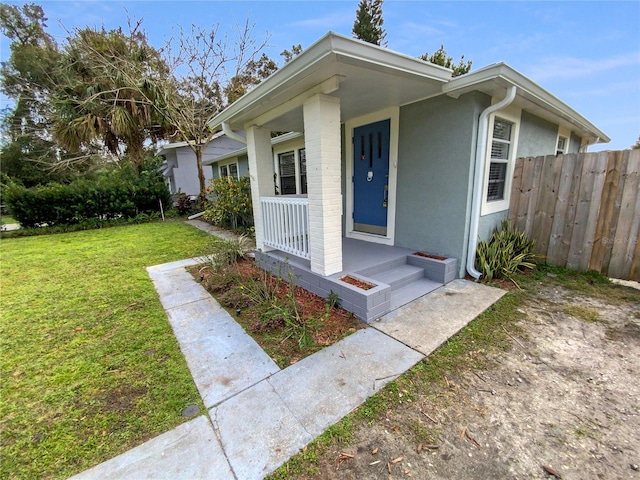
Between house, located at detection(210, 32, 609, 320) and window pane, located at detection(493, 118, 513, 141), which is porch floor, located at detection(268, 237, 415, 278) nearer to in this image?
house, located at detection(210, 32, 609, 320)

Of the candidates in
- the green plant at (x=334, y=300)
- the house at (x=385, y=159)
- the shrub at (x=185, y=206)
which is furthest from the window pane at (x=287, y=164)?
the shrub at (x=185, y=206)

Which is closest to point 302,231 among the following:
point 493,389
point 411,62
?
point 411,62

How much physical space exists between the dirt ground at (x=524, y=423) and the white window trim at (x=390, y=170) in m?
2.67

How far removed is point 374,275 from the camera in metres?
Result: 3.81

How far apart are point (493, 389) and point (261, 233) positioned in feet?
12.7

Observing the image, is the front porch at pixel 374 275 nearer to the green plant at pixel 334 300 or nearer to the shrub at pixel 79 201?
the green plant at pixel 334 300

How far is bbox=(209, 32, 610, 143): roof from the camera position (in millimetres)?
2381

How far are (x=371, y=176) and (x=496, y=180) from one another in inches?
80.4

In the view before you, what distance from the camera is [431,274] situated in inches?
157

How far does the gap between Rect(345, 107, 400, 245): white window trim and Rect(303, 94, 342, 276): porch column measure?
1.67m

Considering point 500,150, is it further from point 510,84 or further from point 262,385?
point 262,385

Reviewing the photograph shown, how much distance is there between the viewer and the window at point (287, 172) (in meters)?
7.55

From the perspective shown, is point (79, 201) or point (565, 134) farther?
point (79, 201)

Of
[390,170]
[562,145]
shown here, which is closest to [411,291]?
[390,170]
